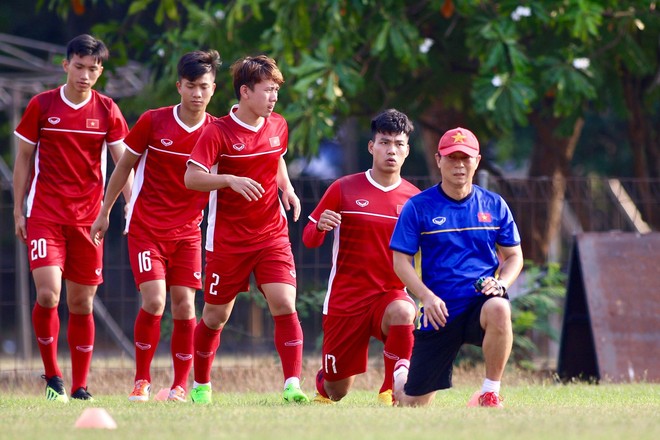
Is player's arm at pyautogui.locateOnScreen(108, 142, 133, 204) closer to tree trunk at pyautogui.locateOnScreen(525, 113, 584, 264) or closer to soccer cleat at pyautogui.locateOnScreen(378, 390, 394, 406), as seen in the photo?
soccer cleat at pyautogui.locateOnScreen(378, 390, 394, 406)

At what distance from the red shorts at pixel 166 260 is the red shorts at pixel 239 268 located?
426mm

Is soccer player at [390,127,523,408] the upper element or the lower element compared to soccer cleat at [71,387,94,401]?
upper

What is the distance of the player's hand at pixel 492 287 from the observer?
7133mm

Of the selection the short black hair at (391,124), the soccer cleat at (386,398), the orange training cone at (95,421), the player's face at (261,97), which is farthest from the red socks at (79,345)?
the orange training cone at (95,421)

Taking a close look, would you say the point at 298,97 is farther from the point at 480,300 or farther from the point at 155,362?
the point at 480,300

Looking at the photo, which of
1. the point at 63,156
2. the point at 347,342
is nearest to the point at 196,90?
the point at 63,156

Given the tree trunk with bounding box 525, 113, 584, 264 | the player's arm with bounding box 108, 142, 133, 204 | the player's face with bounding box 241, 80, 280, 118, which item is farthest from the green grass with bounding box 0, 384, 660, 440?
the tree trunk with bounding box 525, 113, 584, 264

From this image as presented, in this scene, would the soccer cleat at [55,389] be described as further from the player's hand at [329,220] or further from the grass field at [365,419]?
the player's hand at [329,220]

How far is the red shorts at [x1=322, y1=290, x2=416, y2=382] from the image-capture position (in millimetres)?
8188

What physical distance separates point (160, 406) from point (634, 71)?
7.87 meters

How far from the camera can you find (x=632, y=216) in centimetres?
1341

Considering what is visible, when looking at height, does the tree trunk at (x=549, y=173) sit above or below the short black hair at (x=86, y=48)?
below

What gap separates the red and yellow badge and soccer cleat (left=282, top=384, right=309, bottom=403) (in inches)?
67.1

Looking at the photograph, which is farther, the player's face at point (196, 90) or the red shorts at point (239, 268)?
the player's face at point (196, 90)
